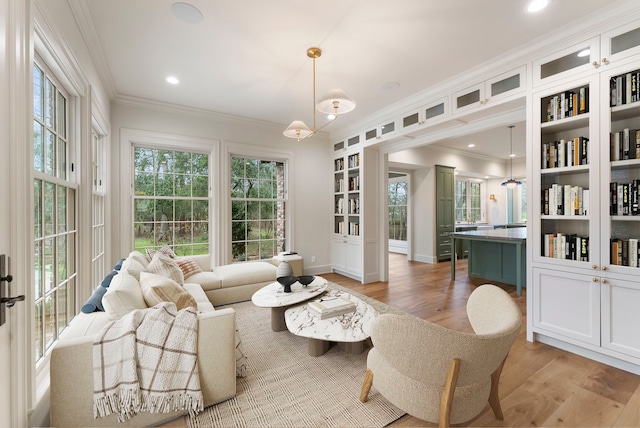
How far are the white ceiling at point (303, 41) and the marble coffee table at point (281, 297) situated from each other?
7.96 feet

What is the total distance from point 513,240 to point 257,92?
14.0 feet

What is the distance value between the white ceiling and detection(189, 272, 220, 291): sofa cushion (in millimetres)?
2471

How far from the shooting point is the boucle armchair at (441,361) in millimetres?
1264

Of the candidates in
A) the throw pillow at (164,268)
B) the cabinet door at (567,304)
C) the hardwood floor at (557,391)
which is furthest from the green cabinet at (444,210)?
the throw pillow at (164,268)

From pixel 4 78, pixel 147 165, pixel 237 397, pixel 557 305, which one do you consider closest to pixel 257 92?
pixel 147 165

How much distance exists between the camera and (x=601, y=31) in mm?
2230

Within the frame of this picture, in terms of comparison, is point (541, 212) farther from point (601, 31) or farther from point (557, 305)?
point (601, 31)

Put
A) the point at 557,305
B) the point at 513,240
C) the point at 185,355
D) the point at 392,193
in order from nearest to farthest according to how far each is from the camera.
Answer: the point at 185,355
the point at 557,305
the point at 513,240
the point at 392,193

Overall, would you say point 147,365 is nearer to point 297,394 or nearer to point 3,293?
point 3,293

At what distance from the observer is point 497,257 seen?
15.5 ft

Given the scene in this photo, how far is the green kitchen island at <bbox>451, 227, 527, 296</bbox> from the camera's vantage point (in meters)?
4.25

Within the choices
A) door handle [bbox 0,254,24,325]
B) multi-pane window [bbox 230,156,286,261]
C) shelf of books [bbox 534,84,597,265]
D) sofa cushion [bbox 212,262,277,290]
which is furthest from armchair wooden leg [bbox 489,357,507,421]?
multi-pane window [bbox 230,156,286,261]

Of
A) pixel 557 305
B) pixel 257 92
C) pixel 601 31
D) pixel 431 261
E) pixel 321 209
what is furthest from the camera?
pixel 431 261

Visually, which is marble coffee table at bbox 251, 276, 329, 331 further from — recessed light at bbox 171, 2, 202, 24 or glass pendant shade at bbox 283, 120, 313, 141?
recessed light at bbox 171, 2, 202, 24
